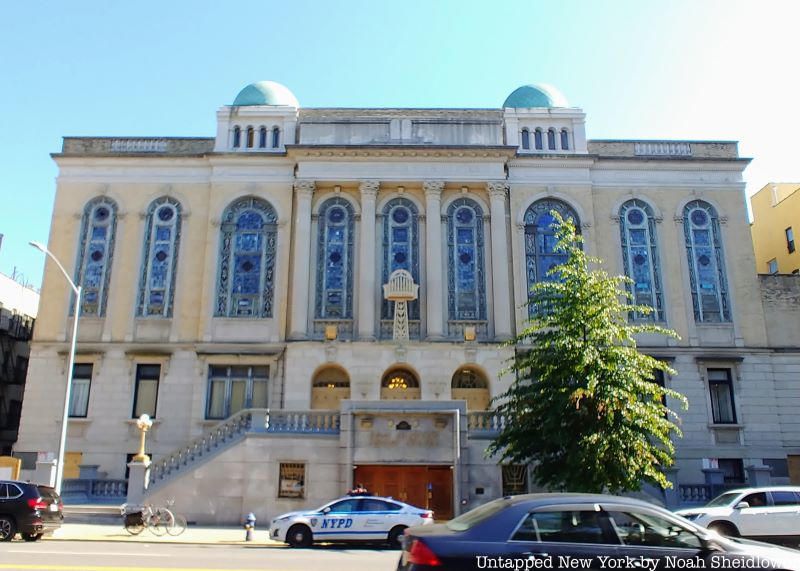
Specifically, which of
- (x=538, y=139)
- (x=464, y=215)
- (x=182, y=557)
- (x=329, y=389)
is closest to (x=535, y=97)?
(x=538, y=139)

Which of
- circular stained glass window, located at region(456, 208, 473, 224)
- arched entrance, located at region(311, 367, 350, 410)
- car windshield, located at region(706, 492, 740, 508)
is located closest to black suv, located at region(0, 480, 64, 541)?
arched entrance, located at region(311, 367, 350, 410)

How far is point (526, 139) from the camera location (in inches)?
1307

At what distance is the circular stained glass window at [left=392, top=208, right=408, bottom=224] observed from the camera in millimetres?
31859

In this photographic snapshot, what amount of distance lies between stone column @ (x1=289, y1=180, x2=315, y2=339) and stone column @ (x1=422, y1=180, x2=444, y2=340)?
5552 mm

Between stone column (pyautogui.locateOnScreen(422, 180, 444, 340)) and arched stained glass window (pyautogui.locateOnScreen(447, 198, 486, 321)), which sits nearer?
stone column (pyautogui.locateOnScreen(422, 180, 444, 340))

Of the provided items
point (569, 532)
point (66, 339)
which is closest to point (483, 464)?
point (569, 532)

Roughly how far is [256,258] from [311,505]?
508 inches

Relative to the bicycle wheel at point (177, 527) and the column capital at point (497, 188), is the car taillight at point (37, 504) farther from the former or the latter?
the column capital at point (497, 188)

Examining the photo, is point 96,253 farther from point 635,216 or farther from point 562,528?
point 562,528

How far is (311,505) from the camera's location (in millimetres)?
22703

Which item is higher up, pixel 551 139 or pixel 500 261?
pixel 551 139

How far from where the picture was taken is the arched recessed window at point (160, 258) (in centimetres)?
3075

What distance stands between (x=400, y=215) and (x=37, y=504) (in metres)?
20.1

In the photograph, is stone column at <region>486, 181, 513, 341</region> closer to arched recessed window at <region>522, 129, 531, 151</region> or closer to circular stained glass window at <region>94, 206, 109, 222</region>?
arched recessed window at <region>522, 129, 531, 151</region>
